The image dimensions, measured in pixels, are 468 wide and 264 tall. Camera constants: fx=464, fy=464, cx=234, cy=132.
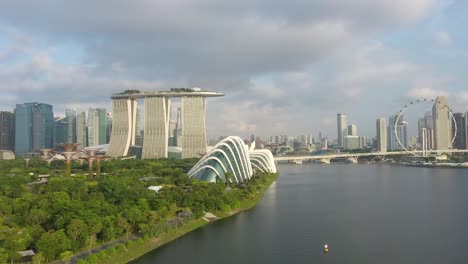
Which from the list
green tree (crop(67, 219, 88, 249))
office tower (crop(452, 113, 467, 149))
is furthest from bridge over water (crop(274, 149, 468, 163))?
green tree (crop(67, 219, 88, 249))

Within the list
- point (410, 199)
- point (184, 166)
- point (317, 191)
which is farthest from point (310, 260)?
point (184, 166)

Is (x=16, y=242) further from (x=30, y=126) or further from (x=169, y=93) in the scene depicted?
(x=30, y=126)

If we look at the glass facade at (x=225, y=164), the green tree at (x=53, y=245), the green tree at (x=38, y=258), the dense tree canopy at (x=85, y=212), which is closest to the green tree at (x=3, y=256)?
the dense tree canopy at (x=85, y=212)

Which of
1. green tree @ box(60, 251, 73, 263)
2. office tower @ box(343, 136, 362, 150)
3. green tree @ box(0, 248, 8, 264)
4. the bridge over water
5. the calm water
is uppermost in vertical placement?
office tower @ box(343, 136, 362, 150)

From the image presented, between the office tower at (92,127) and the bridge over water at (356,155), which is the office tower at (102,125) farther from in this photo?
the bridge over water at (356,155)

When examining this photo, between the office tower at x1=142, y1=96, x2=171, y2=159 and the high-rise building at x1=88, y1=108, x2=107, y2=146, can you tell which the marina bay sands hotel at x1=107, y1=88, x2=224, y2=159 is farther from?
the high-rise building at x1=88, y1=108, x2=107, y2=146

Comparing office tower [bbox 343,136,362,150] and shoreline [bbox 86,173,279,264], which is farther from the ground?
office tower [bbox 343,136,362,150]
